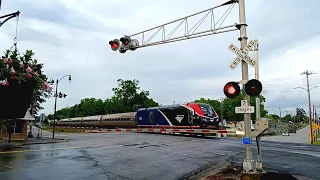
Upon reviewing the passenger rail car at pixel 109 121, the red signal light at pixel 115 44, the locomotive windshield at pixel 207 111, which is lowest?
the passenger rail car at pixel 109 121

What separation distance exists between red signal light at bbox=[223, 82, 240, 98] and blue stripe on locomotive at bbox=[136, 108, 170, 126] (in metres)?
27.1

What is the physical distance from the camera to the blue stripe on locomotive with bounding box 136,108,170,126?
3575 centimetres

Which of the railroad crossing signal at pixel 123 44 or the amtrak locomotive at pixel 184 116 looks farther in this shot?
the amtrak locomotive at pixel 184 116

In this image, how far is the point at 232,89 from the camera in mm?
7863

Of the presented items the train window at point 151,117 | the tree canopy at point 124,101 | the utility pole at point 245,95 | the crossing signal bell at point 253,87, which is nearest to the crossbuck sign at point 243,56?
the utility pole at point 245,95

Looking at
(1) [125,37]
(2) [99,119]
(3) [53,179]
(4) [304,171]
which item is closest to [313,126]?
(4) [304,171]

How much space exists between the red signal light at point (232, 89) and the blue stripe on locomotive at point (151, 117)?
27113mm

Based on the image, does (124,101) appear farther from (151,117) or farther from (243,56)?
(243,56)

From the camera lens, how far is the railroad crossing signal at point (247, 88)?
300 inches

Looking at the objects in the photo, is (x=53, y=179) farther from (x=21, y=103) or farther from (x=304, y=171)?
(x=304, y=171)

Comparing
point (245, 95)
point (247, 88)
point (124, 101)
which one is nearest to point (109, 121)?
point (245, 95)

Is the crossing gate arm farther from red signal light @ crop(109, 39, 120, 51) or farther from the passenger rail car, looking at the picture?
the passenger rail car

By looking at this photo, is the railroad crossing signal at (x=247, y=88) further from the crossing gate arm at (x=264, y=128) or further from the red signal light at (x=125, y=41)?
the red signal light at (x=125, y=41)

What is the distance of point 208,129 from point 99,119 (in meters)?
34.7
